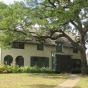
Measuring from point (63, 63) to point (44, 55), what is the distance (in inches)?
160

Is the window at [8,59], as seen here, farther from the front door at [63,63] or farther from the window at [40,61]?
the front door at [63,63]

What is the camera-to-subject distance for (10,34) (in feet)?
89.5

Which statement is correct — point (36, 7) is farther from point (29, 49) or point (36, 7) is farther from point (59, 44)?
point (59, 44)

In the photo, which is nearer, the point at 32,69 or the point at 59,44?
the point at 32,69

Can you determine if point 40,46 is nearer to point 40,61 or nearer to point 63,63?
point 40,61

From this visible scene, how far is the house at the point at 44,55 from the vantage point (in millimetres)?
35597

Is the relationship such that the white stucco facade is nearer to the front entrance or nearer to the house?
the house

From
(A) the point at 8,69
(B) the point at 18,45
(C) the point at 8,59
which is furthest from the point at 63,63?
(A) the point at 8,69

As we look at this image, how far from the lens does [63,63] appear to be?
129 ft

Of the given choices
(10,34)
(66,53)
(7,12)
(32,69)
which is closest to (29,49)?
(32,69)

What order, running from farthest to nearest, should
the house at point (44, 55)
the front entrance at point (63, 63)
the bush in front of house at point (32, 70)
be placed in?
1. the front entrance at point (63, 63)
2. the house at point (44, 55)
3. the bush in front of house at point (32, 70)

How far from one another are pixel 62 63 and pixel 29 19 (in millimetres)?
14237

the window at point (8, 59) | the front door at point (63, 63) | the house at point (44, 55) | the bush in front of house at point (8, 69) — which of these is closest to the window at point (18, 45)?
the house at point (44, 55)

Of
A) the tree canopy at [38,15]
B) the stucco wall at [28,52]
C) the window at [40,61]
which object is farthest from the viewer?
the window at [40,61]
